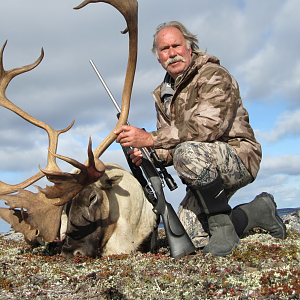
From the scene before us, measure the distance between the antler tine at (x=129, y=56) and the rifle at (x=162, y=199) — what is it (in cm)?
39

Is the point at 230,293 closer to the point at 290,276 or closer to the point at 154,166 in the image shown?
the point at 290,276

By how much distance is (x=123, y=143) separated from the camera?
441cm

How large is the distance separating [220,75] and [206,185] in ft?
5.55

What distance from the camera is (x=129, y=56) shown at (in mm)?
5152

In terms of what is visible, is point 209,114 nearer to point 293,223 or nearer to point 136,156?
point 136,156

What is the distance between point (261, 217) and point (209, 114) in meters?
1.95

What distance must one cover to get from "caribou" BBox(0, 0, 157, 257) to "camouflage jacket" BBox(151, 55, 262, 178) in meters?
0.85

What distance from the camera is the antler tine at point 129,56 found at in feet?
15.7

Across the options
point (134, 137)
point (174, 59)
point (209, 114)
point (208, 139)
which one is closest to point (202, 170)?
point (208, 139)

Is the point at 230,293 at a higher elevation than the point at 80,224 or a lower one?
lower

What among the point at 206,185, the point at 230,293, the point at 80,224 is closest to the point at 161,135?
the point at 206,185

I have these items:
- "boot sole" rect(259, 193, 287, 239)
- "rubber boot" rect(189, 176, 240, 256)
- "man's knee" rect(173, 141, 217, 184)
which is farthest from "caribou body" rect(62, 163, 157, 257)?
"boot sole" rect(259, 193, 287, 239)

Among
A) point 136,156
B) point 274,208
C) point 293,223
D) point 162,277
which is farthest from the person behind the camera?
point 293,223

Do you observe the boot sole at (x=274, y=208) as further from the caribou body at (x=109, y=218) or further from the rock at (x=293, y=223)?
the caribou body at (x=109, y=218)
